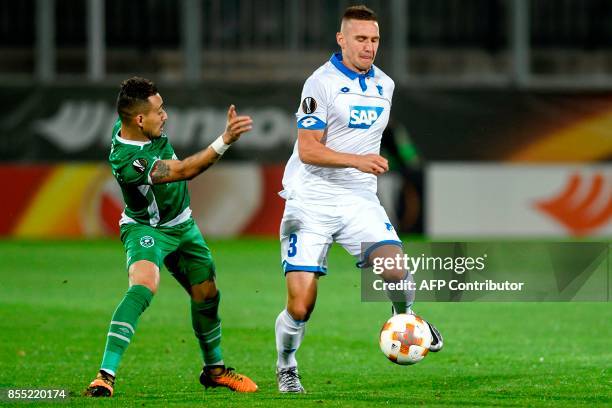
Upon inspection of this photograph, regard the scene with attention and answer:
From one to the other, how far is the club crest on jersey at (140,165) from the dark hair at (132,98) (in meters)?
0.29

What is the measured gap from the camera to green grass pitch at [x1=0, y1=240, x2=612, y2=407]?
24.8 feet

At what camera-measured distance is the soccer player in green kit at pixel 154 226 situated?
7.30m

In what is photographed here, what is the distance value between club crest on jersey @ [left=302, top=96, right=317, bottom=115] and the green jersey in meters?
0.81

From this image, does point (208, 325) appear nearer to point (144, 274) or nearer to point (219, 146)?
point (144, 274)

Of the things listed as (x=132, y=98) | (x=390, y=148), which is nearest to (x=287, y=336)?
(x=132, y=98)

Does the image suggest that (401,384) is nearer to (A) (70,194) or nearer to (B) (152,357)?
(B) (152,357)

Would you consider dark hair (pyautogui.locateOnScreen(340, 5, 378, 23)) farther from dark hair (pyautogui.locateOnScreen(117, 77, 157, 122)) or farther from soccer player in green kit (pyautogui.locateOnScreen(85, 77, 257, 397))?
dark hair (pyautogui.locateOnScreen(117, 77, 157, 122))

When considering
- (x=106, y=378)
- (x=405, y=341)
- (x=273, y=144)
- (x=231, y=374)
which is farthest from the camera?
(x=273, y=144)

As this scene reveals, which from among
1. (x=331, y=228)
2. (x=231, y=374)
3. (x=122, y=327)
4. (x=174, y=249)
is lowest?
(x=231, y=374)

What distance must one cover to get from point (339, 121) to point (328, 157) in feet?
1.16

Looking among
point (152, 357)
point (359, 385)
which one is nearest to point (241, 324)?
point (152, 357)

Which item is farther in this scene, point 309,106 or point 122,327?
point 309,106

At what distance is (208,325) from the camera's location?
26.1ft

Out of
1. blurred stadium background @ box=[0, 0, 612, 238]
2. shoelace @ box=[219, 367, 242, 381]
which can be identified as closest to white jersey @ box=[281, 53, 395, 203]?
shoelace @ box=[219, 367, 242, 381]
